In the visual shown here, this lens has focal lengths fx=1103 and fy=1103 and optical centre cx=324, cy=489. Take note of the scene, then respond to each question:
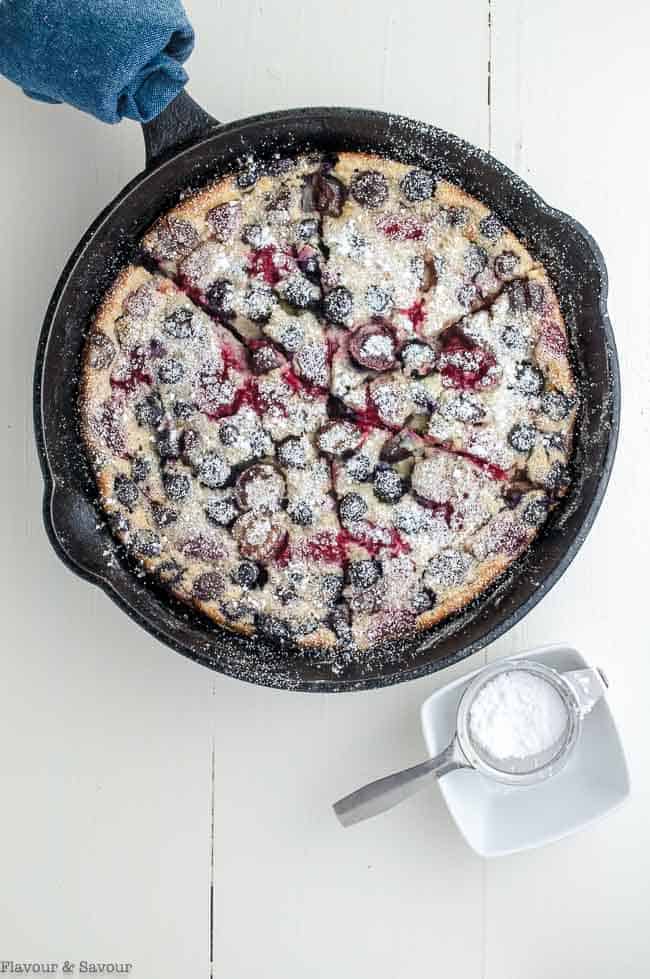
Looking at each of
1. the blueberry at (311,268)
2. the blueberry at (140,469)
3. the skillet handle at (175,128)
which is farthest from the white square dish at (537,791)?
the skillet handle at (175,128)

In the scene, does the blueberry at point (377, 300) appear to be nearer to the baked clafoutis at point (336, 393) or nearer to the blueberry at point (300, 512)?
the baked clafoutis at point (336, 393)

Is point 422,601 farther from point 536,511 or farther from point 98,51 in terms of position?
point 98,51

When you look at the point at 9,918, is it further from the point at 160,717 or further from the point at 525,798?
the point at 525,798

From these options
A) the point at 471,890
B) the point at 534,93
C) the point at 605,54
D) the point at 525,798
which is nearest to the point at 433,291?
the point at 534,93

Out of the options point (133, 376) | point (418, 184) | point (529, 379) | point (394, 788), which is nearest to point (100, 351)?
point (133, 376)

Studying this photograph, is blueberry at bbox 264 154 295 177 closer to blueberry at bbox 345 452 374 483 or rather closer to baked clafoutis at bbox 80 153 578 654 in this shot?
baked clafoutis at bbox 80 153 578 654

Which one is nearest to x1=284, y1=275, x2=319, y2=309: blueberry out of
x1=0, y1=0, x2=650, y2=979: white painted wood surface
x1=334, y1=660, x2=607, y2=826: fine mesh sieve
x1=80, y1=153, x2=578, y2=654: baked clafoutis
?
x1=80, y1=153, x2=578, y2=654: baked clafoutis
